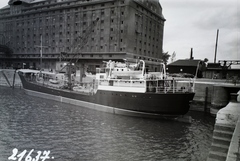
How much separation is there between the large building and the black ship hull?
754 inches

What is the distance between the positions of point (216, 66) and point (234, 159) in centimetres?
3453

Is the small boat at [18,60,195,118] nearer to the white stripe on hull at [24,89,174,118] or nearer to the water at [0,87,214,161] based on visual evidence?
the white stripe on hull at [24,89,174,118]

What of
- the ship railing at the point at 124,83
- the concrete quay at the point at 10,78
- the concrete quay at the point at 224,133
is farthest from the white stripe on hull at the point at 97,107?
the concrete quay at the point at 10,78

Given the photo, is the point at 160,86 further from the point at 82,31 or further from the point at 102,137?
the point at 82,31

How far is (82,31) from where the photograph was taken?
5097 centimetres

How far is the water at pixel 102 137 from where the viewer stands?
12594 millimetres

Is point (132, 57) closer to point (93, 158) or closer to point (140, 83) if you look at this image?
point (140, 83)

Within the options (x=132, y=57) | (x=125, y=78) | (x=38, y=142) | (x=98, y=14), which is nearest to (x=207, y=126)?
(x=125, y=78)

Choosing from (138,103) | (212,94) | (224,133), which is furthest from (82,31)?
(224,133)

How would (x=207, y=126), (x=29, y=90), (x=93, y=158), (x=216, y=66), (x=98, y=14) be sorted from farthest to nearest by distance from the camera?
(x=98, y=14) → (x=29, y=90) → (x=216, y=66) → (x=207, y=126) → (x=93, y=158)

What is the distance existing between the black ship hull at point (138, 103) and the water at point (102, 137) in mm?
1294

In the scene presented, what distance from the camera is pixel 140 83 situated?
23.0 meters

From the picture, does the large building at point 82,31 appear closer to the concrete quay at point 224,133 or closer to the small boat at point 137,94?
the small boat at point 137,94

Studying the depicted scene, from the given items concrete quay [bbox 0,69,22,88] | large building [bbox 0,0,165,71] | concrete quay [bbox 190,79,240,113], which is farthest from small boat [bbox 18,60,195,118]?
concrete quay [bbox 0,69,22,88]
